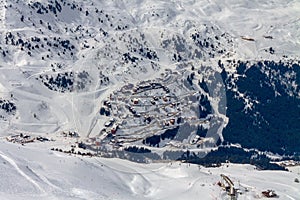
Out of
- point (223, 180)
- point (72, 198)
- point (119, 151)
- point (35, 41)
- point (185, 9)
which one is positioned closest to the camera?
point (72, 198)

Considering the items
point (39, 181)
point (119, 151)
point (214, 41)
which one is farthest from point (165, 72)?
point (39, 181)

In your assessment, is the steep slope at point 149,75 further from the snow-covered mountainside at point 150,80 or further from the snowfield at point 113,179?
the snowfield at point 113,179

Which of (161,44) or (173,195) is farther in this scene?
(161,44)

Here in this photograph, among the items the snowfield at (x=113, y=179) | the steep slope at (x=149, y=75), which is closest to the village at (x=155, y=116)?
the steep slope at (x=149, y=75)

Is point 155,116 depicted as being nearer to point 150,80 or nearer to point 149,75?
point 150,80

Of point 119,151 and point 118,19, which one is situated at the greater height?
point 118,19

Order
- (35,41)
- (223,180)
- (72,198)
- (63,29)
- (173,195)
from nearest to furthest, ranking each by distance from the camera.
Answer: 1. (72,198)
2. (173,195)
3. (223,180)
4. (35,41)
5. (63,29)

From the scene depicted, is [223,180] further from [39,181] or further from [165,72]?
[165,72]

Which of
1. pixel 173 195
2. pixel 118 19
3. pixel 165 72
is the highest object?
pixel 118 19
